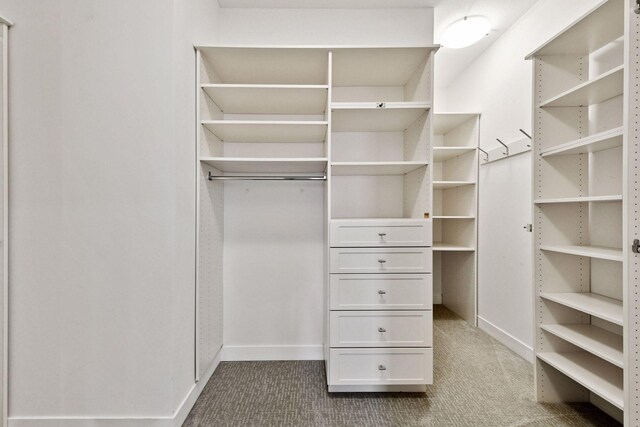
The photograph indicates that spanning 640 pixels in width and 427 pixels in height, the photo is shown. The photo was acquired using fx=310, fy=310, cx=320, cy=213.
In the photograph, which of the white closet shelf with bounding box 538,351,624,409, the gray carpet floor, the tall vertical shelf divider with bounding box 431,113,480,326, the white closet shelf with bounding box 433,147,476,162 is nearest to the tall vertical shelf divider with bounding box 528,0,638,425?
the white closet shelf with bounding box 538,351,624,409

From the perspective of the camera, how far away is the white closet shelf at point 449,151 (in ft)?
10.4

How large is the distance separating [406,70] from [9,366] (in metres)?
2.95

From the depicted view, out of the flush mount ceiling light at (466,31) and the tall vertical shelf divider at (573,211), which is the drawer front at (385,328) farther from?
the flush mount ceiling light at (466,31)

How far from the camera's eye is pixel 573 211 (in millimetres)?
1886

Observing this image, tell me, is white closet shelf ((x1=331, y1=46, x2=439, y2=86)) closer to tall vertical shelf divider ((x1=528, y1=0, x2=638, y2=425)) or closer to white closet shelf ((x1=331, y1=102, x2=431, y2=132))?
white closet shelf ((x1=331, y1=102, x2=431, y2=132))

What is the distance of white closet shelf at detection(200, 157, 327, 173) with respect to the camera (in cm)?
200

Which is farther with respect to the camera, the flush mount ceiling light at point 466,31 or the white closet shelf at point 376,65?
the flush mount ceiling light at point 466,31

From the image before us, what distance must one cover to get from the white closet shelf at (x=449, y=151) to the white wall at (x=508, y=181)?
0.18 meters

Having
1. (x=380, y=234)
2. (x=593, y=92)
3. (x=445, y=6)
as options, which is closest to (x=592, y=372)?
(x=380, y=234)

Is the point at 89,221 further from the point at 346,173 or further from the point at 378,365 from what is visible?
the point at 378,365

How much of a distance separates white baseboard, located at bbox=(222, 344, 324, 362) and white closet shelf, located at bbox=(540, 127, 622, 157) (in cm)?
208

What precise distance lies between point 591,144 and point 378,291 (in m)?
1.38

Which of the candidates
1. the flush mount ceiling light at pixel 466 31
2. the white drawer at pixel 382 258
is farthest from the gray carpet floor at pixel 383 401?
the flush mount ceiling light at pixel 466 31

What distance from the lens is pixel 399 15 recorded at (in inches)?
92.7
